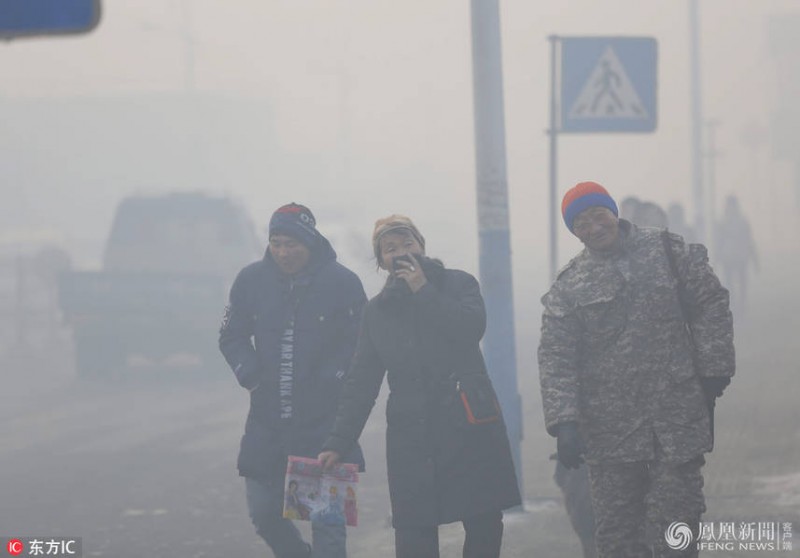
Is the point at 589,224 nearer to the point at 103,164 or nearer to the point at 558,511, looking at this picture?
the point at 558,511

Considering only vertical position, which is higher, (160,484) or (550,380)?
(550,380)

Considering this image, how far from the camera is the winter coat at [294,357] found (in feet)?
21.4

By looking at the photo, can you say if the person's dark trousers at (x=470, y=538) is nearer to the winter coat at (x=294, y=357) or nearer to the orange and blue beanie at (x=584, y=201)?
the winter coat at (x=294, y=357)

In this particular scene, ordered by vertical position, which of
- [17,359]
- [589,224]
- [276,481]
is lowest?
[17,359]

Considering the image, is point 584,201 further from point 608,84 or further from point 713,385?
point 608,84

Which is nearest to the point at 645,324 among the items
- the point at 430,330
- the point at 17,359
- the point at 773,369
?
the point at 430,330

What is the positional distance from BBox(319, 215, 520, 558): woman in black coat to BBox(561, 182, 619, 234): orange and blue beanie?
498 millimetres

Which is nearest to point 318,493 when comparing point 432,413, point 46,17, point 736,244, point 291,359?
point 291,359

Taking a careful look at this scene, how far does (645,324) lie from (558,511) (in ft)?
11.2

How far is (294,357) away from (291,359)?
0.05ft

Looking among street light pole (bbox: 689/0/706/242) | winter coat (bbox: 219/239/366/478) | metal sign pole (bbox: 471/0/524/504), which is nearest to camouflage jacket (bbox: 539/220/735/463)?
winter coat (bbox: 219/239/366/478)

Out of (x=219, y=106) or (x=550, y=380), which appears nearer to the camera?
(x=550, y=380)

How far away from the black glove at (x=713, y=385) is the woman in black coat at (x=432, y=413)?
2.59 ft

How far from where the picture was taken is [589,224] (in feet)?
18.9
